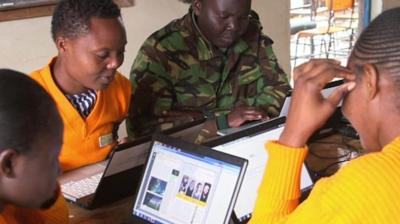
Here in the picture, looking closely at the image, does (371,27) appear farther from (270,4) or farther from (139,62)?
(270,4)

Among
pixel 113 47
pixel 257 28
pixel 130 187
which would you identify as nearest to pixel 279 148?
pixel 130 187

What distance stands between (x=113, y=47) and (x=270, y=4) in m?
2.45

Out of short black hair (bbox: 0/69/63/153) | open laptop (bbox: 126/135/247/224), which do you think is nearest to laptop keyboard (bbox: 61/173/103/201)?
open laptop (bbox: 126/135/247/224)

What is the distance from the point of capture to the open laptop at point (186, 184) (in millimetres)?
1160

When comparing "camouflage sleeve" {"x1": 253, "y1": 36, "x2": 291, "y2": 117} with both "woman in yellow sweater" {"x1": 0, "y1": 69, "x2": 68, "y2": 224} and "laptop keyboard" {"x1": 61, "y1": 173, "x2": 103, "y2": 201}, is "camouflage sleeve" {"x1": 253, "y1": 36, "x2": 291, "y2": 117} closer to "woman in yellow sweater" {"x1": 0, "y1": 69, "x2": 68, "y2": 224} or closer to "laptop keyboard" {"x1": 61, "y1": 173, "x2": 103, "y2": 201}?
"laptop keyboard" {"x1": 61, "y1": 173, "x2": 103, "y2": 201}

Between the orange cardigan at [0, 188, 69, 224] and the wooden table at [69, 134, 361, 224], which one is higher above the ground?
the orange cardigan at [0, 188, 69, 224]

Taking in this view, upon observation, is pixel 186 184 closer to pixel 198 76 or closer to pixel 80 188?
pixel 80 188

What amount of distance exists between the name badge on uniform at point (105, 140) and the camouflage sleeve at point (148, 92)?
0.69 ft

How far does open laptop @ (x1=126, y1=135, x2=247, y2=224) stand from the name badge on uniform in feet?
1.67

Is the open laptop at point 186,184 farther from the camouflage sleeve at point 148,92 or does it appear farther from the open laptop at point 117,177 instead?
the camouflage sleeve at point 148,92

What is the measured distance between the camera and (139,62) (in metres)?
2.10

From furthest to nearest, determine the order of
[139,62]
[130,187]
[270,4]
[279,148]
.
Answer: [270,4]
[139,62]
[130,187]
[279,148]

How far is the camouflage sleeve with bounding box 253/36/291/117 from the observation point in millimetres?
2219

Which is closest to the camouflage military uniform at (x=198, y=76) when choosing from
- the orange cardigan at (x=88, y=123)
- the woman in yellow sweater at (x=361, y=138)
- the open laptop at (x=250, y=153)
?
the orange cardigan at (x=88, y=123)
